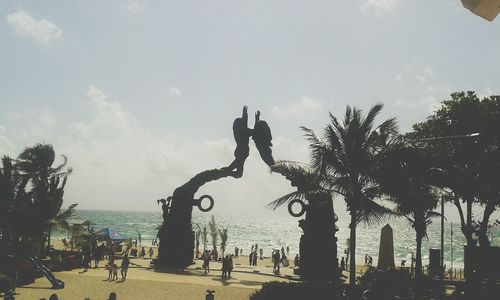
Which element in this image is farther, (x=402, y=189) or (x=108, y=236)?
(x=108, y=236)

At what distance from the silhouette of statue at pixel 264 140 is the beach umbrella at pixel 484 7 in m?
21.3

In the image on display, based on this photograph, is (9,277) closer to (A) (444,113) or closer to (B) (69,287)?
(B) (69,287)

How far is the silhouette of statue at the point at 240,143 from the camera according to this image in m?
24.2

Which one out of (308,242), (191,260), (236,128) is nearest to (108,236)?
(191,260)

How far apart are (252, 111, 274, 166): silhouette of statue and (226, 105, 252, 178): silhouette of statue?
24.2 inches

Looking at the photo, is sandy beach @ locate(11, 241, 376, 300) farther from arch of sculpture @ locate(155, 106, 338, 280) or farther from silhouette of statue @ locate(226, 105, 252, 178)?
silhouette of statue @ locate(226, 105, 252, 178)

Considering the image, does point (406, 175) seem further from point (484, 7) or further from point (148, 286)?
point (484, 7)

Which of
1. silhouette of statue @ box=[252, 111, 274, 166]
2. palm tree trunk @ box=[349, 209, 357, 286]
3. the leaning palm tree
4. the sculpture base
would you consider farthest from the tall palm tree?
the sculpture base

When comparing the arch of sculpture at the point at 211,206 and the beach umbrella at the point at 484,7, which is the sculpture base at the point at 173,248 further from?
the beach umbrella at the point at 484,7

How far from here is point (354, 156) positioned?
14.6 m

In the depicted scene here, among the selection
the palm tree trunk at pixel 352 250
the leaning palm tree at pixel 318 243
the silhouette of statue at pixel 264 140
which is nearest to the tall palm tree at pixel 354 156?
the palm tree trunk at pixel 352 250

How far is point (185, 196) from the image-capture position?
2464 centimetres

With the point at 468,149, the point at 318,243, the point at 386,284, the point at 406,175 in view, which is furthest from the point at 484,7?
the point at 318,243

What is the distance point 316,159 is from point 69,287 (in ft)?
39.2
